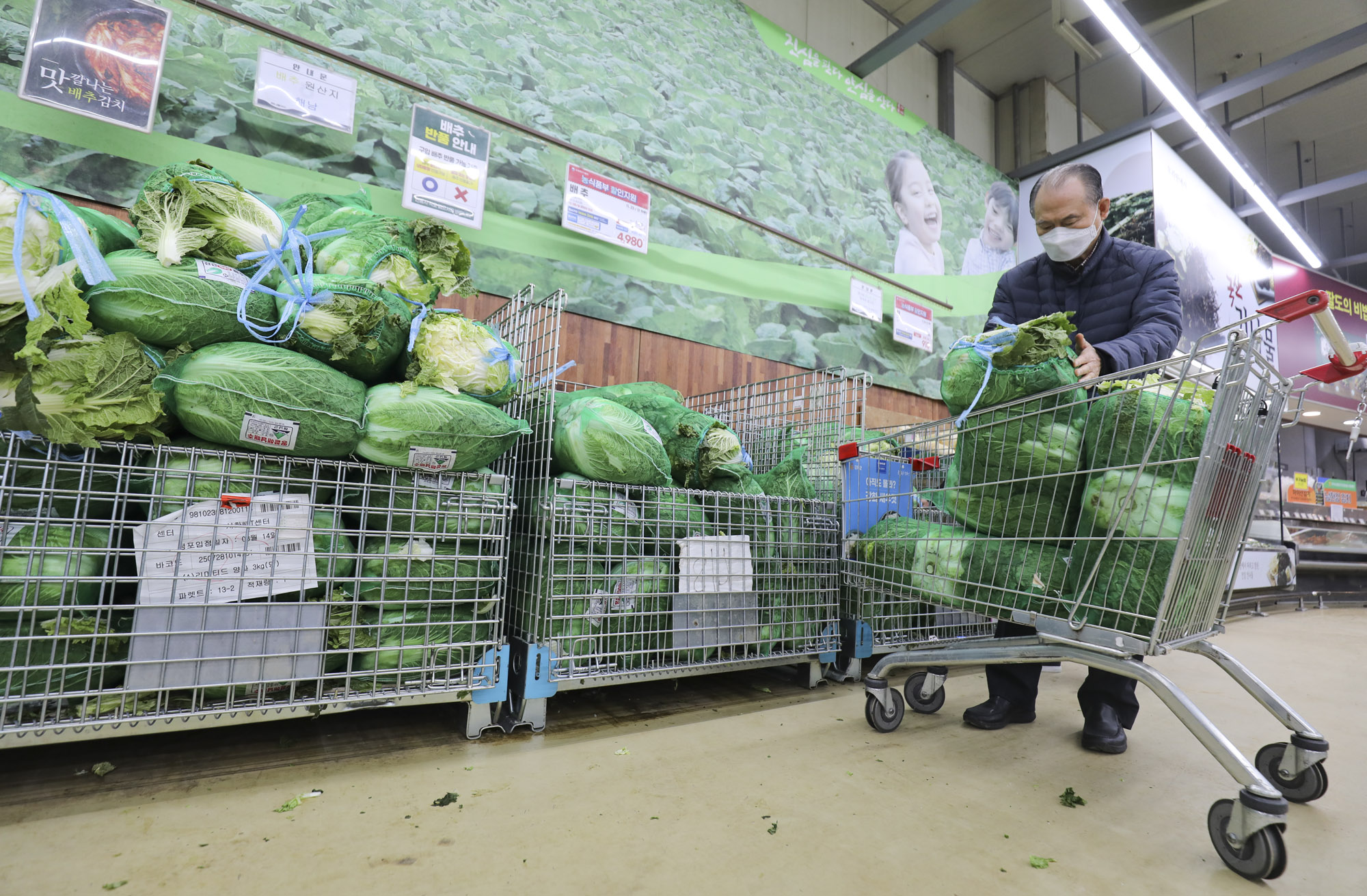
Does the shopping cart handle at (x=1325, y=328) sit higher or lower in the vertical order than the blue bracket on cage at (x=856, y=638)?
higher

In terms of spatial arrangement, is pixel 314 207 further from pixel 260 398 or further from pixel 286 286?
pixel 260 398

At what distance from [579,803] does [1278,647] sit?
14.1 feet

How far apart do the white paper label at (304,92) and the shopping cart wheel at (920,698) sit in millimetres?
2889

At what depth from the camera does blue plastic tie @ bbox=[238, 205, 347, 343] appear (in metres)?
1.37

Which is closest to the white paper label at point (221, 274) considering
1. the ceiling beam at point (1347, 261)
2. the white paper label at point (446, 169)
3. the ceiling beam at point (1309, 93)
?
the white paper label at point (446, 169)

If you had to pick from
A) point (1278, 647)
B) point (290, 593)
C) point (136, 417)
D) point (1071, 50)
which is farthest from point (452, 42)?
point (1071, 50)

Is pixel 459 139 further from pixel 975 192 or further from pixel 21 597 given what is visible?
pixel 975 192

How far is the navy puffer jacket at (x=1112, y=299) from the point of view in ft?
6.46

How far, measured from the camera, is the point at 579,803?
1.27 meters

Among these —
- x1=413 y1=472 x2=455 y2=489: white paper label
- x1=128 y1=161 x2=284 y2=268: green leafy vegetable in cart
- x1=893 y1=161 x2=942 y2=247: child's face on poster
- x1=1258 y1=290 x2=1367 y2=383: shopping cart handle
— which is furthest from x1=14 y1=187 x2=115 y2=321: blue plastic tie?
x1=893 y1=161 x2=942 y2=247: child's face on poster

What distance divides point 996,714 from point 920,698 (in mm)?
216

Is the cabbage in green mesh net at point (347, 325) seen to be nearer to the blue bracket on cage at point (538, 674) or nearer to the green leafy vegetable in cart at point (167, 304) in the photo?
the green leafy vegetable in cart at point (167, 304)

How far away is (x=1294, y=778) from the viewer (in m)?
1.47

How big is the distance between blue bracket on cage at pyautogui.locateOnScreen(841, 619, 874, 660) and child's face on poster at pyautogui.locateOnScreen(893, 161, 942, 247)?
3.44m
